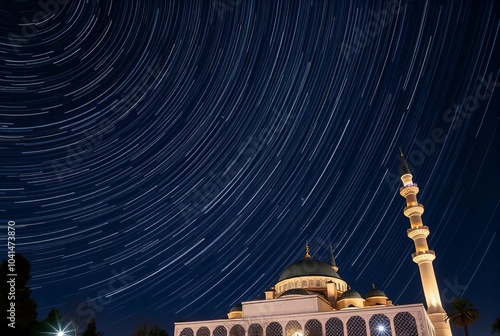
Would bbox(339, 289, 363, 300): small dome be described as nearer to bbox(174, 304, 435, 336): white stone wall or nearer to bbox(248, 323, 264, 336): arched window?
bbox(174, 304, 435, 336): white stone wall

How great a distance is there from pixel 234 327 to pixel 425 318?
709 inches

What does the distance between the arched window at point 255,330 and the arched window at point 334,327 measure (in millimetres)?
6378

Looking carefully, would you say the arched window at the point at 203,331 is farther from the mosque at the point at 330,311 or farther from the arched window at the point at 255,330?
the arched window at the point at 255,330

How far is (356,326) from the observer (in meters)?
39.7

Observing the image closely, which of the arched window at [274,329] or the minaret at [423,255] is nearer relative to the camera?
the arched window at [274,329]

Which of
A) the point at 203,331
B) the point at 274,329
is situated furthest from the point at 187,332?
the point at 274,329

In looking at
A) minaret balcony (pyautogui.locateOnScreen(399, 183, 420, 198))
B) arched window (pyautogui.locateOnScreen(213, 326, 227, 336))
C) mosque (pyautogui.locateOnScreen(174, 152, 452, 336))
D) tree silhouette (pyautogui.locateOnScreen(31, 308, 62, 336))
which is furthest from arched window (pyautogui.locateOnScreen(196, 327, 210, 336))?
minaret balcony (pyautogui.locateOnScreen(399, 183, 420, 198))

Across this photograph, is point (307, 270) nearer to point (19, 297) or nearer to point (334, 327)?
point (334, 327)

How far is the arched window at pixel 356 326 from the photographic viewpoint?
39.4 meters

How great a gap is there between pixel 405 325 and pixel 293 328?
10.3 metres

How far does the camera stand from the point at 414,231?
5219 cm

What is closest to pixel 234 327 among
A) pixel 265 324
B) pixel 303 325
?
pixel 265 324

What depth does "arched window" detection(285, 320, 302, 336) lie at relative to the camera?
135 ft

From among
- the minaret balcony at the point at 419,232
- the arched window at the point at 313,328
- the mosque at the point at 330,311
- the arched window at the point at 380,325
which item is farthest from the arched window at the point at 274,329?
the minaret balcony at the point at 419,232
